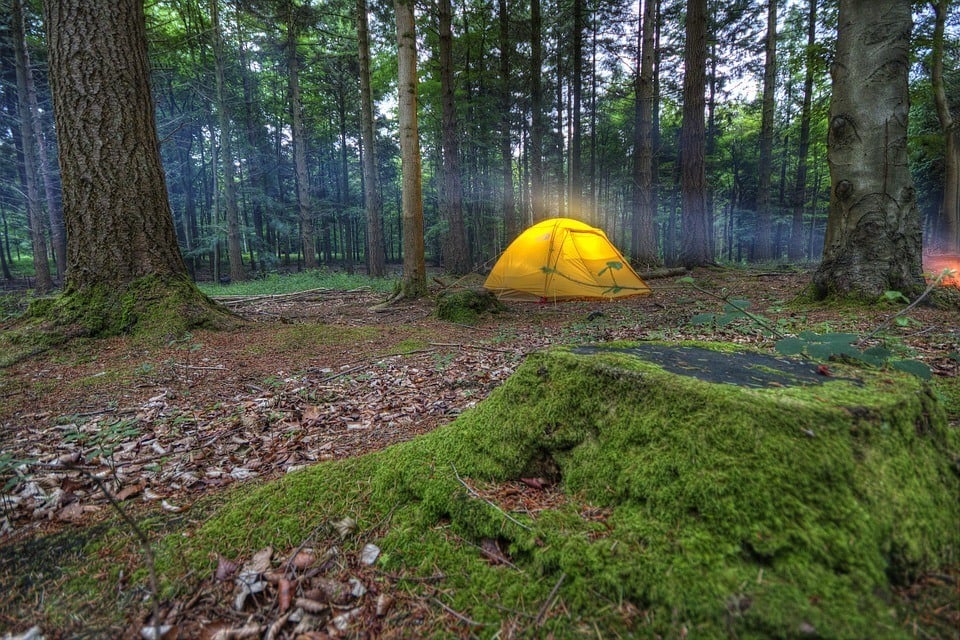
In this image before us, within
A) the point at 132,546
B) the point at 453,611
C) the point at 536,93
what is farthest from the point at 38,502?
the point at 536,93

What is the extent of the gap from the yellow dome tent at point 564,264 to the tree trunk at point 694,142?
12.3 ft

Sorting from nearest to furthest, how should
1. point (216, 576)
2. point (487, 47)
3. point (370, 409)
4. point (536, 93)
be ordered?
point (216, 576), point (370, 409), point (536, 93), point (487, 47)

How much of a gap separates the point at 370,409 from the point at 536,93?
1359cm

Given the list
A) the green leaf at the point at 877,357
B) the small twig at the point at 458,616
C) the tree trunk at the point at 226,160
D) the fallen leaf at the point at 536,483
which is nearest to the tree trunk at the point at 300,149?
the tree trunk at the point at 226,160

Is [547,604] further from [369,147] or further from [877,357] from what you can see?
[369,147]

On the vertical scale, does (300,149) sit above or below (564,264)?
above

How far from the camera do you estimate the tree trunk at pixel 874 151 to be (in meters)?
4.71

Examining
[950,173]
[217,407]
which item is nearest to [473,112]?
[950,173]

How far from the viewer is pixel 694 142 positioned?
1145 cm

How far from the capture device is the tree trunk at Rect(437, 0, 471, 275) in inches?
443

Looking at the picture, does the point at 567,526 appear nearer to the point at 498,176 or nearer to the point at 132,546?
the point at 132,546

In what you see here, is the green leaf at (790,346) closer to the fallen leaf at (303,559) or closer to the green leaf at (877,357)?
the green leaf at (877,357)

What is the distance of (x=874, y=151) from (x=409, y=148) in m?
6.76

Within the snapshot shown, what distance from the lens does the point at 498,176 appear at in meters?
26.3
